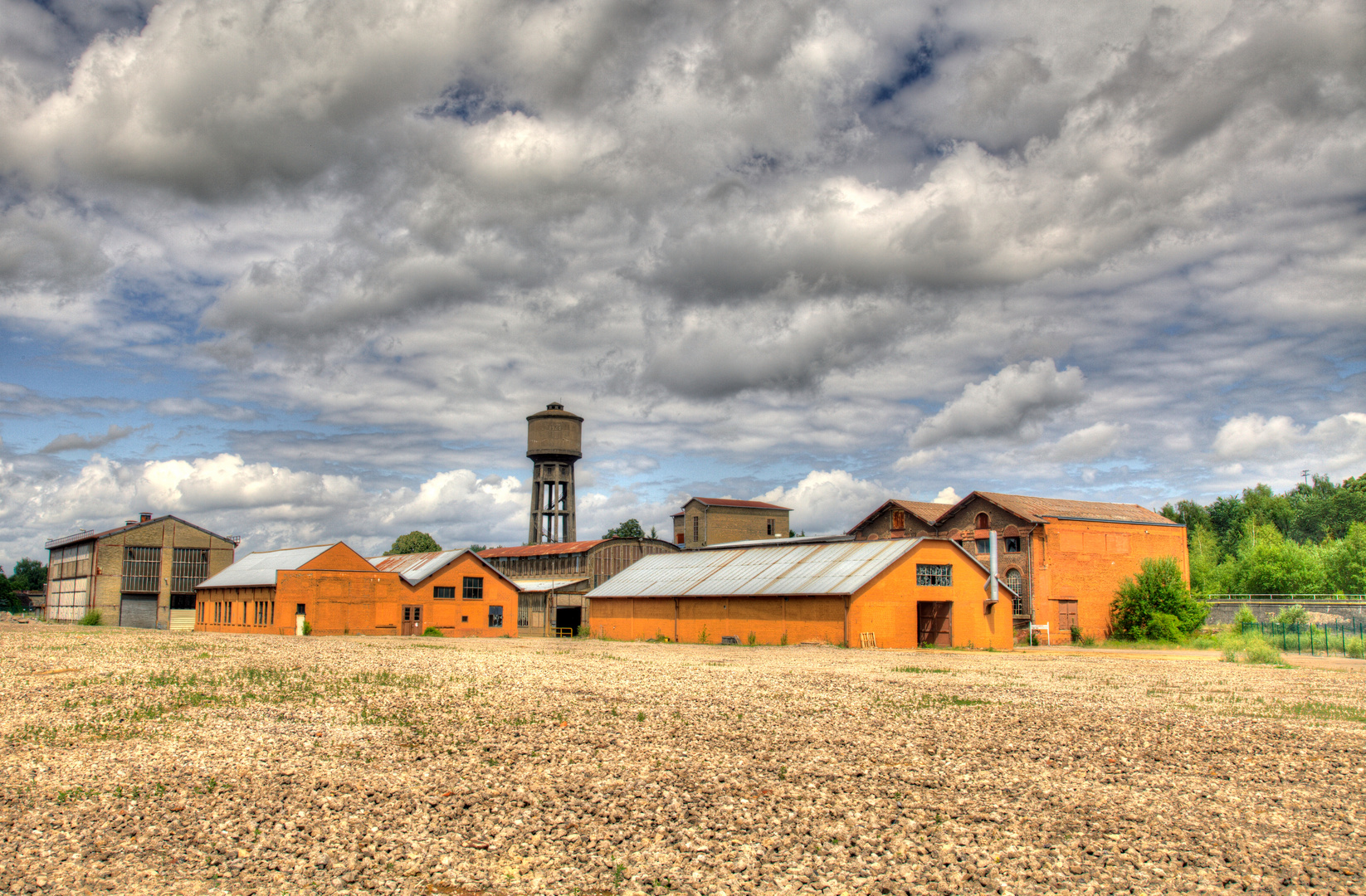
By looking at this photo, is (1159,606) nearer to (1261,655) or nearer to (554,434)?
(1261,655)

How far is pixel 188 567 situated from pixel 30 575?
11589 cm

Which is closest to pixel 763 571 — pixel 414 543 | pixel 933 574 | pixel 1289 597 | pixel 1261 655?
pixel 933 574

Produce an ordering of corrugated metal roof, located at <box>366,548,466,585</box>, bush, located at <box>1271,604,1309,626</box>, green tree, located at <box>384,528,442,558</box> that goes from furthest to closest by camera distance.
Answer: green tree, located at <box>384,528,442,558</box> → corrugated metal roof, located at <box>366,548,466,585</box> → bush, located at <box>1271,604,1309,626</box>

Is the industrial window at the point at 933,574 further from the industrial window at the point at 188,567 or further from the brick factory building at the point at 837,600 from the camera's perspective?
the industrial window at the point at 188,567

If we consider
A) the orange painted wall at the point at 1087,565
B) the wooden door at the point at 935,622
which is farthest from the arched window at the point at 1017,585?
the wooden door at the point at 935,622

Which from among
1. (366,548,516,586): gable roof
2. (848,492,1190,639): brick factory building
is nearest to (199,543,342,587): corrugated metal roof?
(366,548,516,586): gable roof

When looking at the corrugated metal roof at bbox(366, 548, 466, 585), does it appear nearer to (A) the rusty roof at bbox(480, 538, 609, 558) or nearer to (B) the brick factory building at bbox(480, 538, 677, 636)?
(B) the brick factory building at bbox(480, 538, 677, 636)

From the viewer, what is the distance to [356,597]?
5681 cm

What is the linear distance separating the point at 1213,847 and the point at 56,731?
1494 centimetres

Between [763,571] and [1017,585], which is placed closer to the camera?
[763,571]

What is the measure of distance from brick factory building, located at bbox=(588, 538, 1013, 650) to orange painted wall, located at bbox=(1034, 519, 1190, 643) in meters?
8.50

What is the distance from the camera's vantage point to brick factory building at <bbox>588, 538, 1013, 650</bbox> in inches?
1631

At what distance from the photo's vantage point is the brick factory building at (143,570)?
74.8 metres

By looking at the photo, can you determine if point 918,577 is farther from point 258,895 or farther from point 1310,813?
point 258,895
